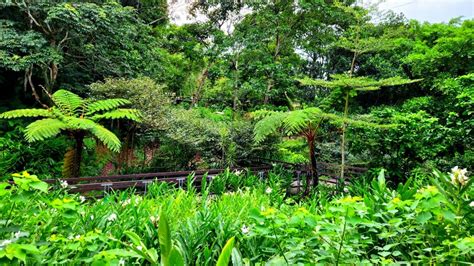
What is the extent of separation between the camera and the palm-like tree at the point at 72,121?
406cm

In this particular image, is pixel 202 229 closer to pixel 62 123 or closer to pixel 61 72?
pixel 62 123

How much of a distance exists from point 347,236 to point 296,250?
283 millimetres

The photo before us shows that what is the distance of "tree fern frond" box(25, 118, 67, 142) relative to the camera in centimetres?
393

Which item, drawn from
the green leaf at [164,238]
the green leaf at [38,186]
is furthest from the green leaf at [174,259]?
the green leaf at [38,186]

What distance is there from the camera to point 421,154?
455 cm

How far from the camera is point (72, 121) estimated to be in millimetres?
4090

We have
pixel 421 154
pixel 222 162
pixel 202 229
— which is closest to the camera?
pixel 202 229

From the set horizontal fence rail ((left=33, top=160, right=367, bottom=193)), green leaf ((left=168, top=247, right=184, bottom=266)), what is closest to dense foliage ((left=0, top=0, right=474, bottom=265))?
green leaf ((left=168, top=247, right=184, bottom=266))

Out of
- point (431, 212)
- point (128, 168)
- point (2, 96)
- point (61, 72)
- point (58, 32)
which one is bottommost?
point (128, 168)

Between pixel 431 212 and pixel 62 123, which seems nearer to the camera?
pixel 431 212

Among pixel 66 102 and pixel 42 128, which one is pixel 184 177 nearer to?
pixel 42 128

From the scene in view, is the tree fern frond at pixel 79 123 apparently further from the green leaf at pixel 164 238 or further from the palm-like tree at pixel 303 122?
the green leaf at pixel 164 238

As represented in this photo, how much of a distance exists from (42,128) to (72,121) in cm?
37

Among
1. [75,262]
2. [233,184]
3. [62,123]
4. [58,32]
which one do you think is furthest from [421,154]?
[58,32]
